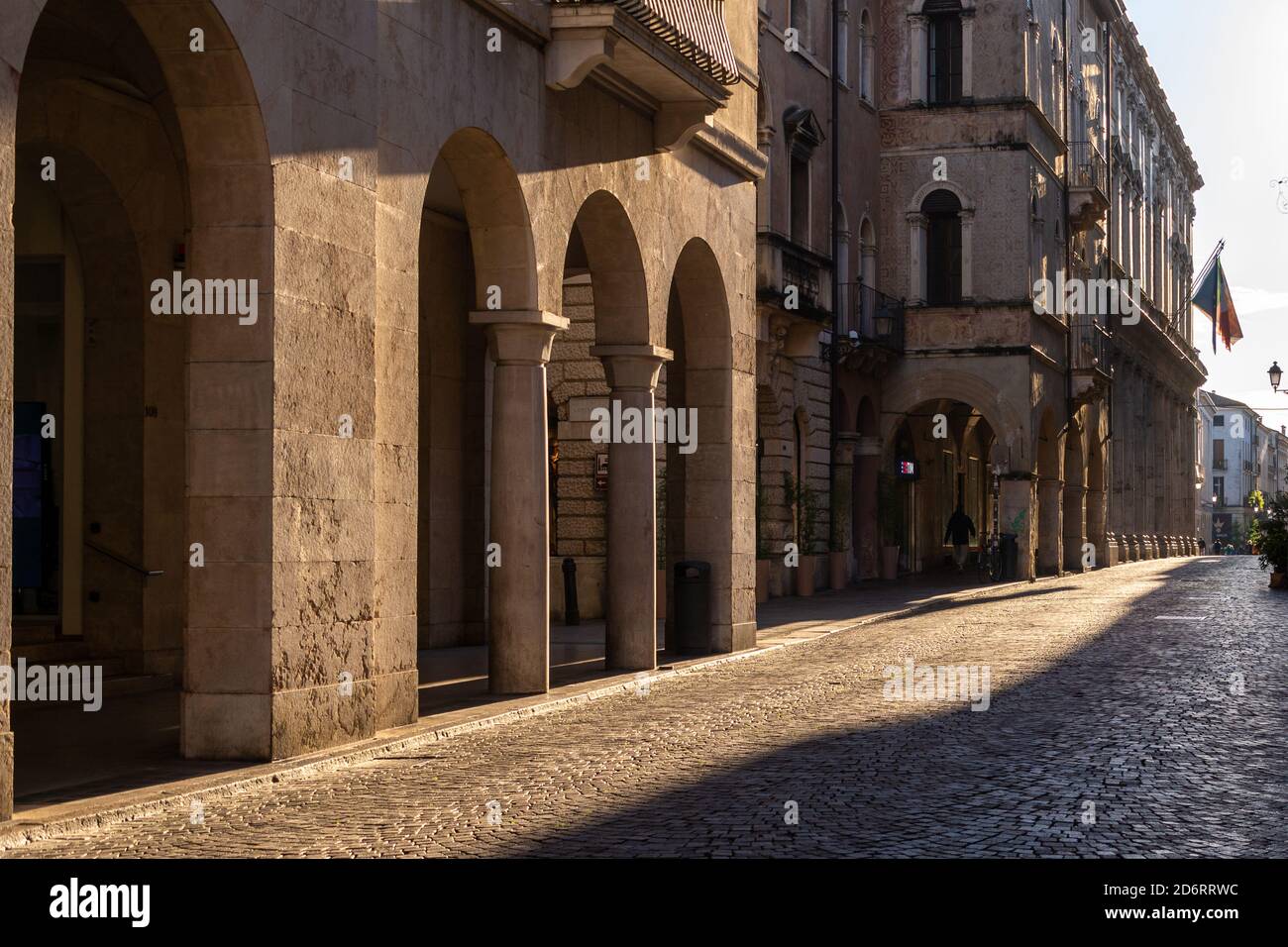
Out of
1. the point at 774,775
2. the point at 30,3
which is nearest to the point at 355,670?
the point at 774,775

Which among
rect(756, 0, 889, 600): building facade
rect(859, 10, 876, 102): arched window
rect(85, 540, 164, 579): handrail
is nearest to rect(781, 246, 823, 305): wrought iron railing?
rect(756, 0, 889, 600): building facade

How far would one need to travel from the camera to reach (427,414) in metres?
22.7

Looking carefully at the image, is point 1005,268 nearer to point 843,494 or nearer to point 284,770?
point 843,494

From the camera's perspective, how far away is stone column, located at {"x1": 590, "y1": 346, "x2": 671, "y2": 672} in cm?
1869

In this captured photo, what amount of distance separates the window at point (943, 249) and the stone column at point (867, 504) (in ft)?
13.7

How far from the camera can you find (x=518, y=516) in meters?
16.1

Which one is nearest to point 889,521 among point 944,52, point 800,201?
point 800,201

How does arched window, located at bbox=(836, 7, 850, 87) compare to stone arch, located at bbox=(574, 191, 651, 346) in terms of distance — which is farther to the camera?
arched window, located at bbox=(836, 7, 850, 87)

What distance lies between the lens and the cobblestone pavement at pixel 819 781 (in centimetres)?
884

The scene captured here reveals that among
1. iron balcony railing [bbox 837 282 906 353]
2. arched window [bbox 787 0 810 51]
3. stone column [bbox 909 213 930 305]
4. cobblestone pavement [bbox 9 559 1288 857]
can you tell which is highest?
arched window [bbox 787 0 810 51]

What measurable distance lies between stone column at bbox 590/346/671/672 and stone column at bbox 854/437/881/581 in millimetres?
24540

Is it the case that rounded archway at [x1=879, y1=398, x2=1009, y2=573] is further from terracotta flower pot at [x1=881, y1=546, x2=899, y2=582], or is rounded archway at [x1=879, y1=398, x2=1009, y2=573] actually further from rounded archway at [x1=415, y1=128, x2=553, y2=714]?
rounded archway at [x1=415, y1=128, x2=553, y2=714]
